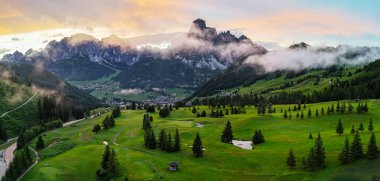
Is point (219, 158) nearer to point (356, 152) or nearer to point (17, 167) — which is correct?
point (356, 152)

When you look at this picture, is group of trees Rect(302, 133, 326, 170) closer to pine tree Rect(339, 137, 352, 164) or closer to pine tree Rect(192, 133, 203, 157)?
pine tree Rect(339, 137, 352, 164)

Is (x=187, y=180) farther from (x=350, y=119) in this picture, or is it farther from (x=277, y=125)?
(x=350, y=119)

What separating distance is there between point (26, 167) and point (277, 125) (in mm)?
108436

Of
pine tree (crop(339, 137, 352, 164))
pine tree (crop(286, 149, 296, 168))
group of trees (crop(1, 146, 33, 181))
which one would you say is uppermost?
pine tree (crop(339, 137, 352, 164))

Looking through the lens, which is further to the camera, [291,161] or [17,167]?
[17,167]

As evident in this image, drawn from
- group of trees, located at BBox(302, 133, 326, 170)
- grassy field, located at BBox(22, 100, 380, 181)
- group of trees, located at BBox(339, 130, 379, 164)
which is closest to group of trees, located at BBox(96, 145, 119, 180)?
grassy field, located at BBox(22, 100, 380, 181)

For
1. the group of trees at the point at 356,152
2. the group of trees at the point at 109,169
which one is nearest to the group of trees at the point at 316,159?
the group of trees at the point at 356,152

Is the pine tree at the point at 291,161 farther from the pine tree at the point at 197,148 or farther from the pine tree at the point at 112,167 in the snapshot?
the pine tree at the point at 112,167

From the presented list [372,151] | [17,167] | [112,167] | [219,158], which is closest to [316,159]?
[372,151]

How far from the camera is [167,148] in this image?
14725 cm

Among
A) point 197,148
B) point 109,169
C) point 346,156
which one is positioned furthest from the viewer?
point 197,148

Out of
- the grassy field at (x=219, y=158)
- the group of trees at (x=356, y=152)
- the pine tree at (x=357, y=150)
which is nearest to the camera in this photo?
the group of trees at (x=356, y=152)

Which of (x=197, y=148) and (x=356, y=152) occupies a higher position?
(x=356, y=152)

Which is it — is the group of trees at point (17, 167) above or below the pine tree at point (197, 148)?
below
